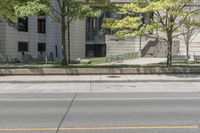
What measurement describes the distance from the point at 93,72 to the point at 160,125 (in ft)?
49.4

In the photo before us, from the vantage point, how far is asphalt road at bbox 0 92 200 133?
8594 millimetres

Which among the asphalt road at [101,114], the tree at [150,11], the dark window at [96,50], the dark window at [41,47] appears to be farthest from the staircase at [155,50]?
the asphalt road at [101,114]

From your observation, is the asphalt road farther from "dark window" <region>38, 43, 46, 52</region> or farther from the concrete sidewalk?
"dark window" <region>38, 43, 46, 52</region>

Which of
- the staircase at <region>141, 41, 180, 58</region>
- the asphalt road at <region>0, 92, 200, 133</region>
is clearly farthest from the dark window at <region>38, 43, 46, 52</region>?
the asphalt road at <region>0, 92, 200, 133</region>

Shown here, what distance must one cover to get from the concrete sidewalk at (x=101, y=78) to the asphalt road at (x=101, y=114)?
263 inches

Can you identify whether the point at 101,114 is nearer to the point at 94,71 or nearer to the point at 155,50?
the point at 94,71

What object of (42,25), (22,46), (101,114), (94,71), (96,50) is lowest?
(101,114)

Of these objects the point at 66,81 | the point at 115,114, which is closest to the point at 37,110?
the point at 115,114

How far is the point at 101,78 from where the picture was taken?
22.2m

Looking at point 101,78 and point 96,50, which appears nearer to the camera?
point 101,78

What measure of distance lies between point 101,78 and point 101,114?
1170 cm

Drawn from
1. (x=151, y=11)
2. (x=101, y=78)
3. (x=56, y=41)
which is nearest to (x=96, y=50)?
(x=56, y=41)

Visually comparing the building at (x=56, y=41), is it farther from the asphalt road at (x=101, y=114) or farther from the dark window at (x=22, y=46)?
the asphalt road at (x=101, y=114)

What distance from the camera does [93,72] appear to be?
23.8 meters
